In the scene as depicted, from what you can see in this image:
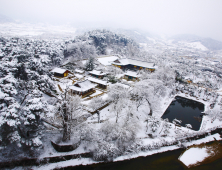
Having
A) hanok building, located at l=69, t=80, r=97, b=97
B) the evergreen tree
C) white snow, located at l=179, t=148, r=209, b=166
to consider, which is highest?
the evergreen tree

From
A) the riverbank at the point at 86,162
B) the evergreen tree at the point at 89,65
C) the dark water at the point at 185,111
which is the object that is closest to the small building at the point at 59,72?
the evergreen tree at the point at 89,65

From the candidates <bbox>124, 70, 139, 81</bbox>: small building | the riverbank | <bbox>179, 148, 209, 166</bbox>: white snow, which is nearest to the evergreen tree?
<bbox>124, 70, 139, 81</bbox>: small building

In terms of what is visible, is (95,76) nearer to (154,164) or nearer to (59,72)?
(59,72)

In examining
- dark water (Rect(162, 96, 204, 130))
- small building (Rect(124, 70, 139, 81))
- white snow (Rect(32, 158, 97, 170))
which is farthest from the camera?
small building (Rect(124, 70, 139, 81))

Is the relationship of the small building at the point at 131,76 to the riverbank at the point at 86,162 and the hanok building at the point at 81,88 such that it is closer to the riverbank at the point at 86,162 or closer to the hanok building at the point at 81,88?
the hanok building at the point at 81,88

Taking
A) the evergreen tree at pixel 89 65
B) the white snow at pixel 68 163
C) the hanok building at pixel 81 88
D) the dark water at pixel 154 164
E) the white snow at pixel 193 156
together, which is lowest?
the dark water at pixel 154 164

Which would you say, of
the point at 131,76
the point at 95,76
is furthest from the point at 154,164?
the point at 95,76

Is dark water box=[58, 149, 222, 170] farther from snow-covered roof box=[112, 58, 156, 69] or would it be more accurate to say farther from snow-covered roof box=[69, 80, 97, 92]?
snow-covered roof box=[112, 58, 156, 69]
